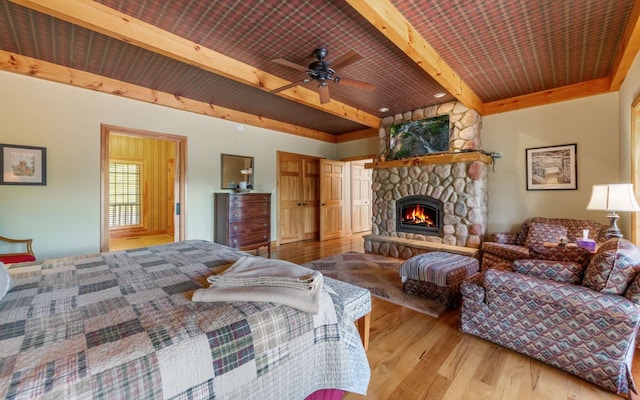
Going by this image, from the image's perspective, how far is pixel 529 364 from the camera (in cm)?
184

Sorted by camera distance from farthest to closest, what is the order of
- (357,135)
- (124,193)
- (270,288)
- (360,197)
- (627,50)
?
(360,197), (124,193), (357,135), (627,50), (270,288)

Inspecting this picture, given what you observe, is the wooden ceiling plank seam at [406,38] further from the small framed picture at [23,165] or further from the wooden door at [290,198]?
the small framed picture at [23,165]

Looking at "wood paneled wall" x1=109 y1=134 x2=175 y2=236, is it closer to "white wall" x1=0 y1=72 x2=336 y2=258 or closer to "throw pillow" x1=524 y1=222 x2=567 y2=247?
"white wall" x1=0 y1=72 x2=336 y2=258

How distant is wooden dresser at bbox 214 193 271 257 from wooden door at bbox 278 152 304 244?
0.83 m

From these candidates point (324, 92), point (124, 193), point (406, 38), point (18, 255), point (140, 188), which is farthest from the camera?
point (140, 188)

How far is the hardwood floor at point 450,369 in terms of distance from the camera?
5.23 ft

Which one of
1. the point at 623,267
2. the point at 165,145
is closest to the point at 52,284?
the point at 623,267

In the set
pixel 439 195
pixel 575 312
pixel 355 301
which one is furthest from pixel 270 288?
pixel 439 195

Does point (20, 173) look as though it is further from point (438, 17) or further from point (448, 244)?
point (448, 244)

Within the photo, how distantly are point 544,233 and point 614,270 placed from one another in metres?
2.34

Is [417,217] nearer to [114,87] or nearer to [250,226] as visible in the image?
[250,226]

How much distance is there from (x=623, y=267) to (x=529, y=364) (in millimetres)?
857

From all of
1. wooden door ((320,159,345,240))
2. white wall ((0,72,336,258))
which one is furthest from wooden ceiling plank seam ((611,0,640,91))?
white wall ((0,72,336,258))

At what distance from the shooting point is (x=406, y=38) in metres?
2.39
